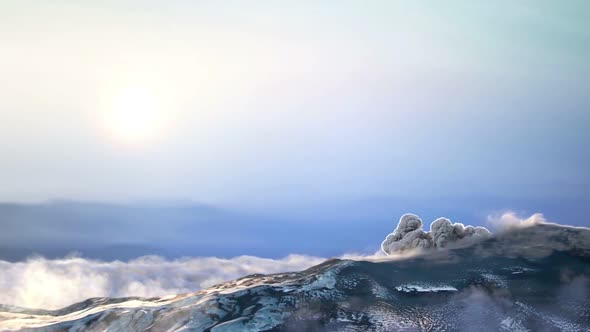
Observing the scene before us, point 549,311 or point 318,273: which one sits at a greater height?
point 318,273

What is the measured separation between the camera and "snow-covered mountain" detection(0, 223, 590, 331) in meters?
168

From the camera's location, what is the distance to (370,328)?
544ft

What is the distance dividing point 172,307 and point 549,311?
84911 mm

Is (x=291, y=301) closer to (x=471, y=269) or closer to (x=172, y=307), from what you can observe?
(x=172, y=307)

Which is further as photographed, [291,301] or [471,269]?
[471,269]

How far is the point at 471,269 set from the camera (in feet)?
627

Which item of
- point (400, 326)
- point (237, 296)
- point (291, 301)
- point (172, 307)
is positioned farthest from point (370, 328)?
point (172, 307)

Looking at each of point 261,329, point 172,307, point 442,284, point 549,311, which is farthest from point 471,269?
point 172,307

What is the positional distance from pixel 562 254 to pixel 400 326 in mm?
55595

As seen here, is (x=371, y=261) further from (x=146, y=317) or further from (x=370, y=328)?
(x=146, y=317)

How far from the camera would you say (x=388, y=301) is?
6880 inches

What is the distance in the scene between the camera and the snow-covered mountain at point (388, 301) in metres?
168

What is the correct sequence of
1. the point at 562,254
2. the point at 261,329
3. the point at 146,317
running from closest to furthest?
the point at 261,329 → the point at 146,317 → the point at 562,254

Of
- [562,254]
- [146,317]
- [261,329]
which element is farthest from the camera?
[562,254]
